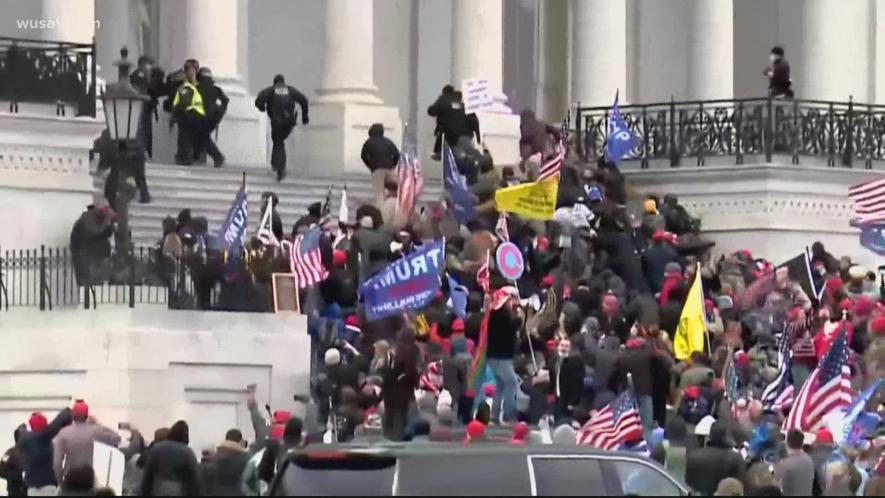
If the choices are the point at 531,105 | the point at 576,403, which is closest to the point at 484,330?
the point at 576,403

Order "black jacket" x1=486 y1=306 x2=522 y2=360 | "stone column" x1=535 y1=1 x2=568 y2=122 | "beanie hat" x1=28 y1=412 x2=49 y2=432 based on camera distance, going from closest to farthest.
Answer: "beanie hat" x1=28 y1=412 x2=49 y2=432 < "black jacket" x1=486 y1=306 x2=522 y2=360 < "stone column" x1=535 y1=1 x2=568 y2=122

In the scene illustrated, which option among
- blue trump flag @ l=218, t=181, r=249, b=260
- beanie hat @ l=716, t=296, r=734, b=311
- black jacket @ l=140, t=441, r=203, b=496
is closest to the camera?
black jacket @ l=140, t=441, r=203, b=496

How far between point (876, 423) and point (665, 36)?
1060 inches

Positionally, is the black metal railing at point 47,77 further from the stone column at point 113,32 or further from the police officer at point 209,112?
the stone column at point 113,32

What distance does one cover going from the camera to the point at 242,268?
3991 cm

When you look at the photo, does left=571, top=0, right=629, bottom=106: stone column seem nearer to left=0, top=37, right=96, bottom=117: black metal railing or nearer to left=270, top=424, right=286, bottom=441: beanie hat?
left=0, top=37, right=96, bottom=117: black metal railing

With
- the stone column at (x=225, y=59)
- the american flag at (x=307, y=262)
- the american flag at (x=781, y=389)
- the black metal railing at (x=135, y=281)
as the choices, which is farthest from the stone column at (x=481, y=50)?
the black metal railing at (x=135, y=281)

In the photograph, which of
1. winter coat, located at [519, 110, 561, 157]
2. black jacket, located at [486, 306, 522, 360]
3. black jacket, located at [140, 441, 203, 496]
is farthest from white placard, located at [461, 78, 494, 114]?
black jacket, located at [140, 441, 203, 496]

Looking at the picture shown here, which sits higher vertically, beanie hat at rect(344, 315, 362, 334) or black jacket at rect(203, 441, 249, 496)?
beanie hat at rect(344, 315, 362, 334)

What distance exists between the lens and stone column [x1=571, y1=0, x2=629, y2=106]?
57.4 meters

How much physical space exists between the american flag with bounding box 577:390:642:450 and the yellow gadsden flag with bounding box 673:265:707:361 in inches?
210

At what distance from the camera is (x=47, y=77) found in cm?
4456

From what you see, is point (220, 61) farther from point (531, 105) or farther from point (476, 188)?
point (531, 105)

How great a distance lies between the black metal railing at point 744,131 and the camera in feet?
180
